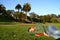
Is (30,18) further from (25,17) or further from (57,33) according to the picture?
(57,33)

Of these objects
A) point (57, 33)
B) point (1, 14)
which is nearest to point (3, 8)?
point (1, 14)

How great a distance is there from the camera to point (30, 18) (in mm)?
60625

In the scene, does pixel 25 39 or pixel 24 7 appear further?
pixel 24 7

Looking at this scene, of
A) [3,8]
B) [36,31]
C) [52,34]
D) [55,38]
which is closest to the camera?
[55,38]

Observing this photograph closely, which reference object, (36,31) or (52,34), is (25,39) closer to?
(52,34)

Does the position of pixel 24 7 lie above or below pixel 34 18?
above

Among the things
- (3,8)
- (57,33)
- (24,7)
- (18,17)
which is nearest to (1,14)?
(3,8)

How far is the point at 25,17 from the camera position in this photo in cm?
5822

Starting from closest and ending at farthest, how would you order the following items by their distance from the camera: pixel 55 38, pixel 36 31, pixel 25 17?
pixel 55 38 → pixel 36 31 → pixel 25 17

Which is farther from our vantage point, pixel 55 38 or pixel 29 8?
pixel 29 8

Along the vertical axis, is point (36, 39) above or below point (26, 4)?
below

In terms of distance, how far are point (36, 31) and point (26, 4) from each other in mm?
47875

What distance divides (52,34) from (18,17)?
1906 inches

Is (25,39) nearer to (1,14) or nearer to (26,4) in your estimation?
(1,14)
